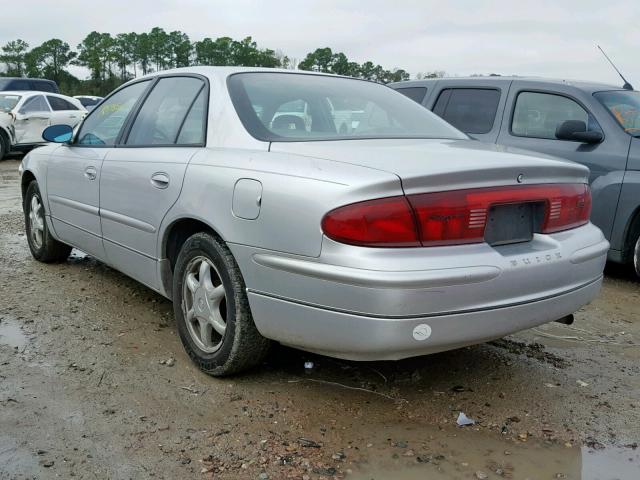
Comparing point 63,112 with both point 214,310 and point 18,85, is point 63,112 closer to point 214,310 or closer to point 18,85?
point 18,85

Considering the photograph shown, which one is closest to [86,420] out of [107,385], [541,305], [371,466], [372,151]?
[107,385]

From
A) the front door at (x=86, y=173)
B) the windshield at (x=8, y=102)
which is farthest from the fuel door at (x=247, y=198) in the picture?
the windshield at (x=8, y=102)

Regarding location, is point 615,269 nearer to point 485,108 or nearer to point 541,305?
point 485,108

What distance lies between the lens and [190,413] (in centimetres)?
286

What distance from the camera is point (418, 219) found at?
2.46 meters

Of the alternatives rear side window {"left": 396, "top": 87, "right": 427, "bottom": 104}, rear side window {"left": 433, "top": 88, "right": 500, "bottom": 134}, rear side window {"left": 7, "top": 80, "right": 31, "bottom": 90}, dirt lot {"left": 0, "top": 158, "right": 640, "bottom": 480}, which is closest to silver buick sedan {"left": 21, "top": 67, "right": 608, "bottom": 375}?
dirt lot {"left": 0, "top": 158, "right": 640, "bottom": 480}

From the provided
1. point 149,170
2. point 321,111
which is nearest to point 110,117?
point 149,170

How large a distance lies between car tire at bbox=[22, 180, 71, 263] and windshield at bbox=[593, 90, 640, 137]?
471cm

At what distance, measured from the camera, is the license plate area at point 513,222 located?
265 centimetres

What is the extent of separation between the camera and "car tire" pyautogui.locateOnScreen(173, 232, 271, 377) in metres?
2.92

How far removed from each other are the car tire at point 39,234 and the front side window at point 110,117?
2.88ft

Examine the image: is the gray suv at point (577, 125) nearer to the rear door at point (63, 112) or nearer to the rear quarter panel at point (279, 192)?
the rear quarter panel at point (279, 192)

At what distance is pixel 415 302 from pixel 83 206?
276 centimetres

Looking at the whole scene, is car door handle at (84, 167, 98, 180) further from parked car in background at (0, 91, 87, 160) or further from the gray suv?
parked car in background at (0, 91, 87, 160)
